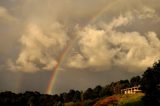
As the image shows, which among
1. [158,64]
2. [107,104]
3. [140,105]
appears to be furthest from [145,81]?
[107,104]

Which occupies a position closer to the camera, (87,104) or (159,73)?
(159,73)

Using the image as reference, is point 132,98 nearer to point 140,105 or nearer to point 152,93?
point 140,105

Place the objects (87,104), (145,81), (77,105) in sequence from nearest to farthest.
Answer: (145,81) < (87,104) < (77,105)

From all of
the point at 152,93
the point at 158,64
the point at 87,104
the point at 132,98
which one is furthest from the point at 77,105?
the point at 152,93

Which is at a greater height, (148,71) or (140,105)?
(148,71)

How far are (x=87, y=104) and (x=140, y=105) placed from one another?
4297 centimetres

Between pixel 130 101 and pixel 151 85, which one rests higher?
pixel 151 85

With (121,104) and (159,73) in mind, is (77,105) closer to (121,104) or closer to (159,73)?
(121,104)

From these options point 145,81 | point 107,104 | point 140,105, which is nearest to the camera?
point 145,81

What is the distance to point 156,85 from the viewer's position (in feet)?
312

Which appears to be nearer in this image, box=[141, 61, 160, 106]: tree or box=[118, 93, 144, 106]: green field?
box=[141, 61, 160, 106]: tree

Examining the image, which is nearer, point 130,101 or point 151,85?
point 151,85

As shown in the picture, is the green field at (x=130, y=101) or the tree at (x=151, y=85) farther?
the green field at (x=130, y=101)

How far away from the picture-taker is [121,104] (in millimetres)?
125062
